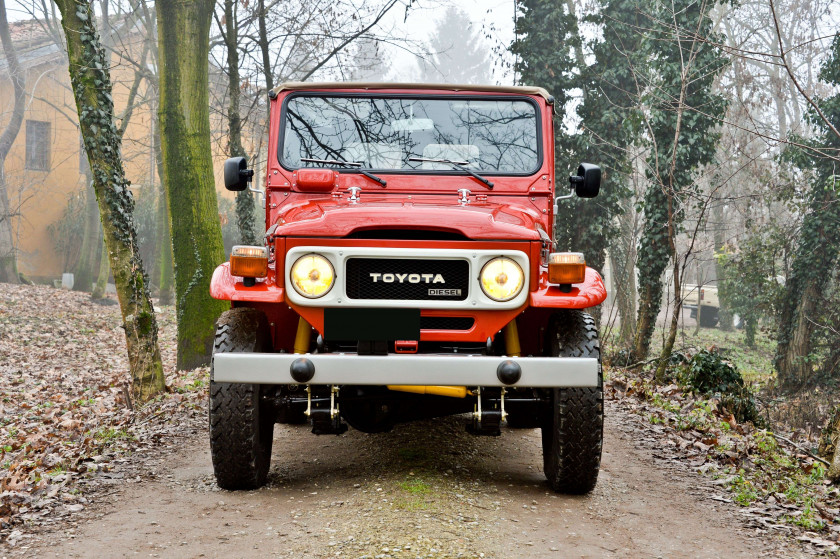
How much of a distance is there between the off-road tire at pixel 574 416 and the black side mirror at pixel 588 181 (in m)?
1.27

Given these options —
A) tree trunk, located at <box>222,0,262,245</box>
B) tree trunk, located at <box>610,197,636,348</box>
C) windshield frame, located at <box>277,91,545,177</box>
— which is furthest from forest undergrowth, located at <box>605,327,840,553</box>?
tree trunk, located at <box>222,0,262,245</box>

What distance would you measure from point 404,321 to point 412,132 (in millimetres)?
1791

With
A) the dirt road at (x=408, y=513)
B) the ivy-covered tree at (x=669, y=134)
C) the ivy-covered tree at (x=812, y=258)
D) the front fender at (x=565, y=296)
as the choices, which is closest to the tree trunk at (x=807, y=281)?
the ivy-covered tree at (x=812, y=258)

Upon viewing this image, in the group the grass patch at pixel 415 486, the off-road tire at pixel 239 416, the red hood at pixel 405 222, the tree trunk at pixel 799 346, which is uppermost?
the red hood at pixel 405 222

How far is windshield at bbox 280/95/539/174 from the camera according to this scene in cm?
567

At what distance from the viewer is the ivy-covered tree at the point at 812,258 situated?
1559 centimetres

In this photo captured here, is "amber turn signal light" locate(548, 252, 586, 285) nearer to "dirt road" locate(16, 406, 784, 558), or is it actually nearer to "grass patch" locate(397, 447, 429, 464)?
"dirt road" locate(16, 406, 784, 558)

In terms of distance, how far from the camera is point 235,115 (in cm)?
1409

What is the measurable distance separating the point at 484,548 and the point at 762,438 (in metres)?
Result: 4.35

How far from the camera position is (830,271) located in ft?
52.1

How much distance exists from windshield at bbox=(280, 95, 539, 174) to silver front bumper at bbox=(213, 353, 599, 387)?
182 cm

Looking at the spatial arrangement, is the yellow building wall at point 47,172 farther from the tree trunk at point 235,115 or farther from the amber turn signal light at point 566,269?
the amber turn signal light at point 566,269

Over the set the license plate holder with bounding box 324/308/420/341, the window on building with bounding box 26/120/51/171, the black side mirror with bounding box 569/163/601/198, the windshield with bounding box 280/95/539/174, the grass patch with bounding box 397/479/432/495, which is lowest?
the grass patch with bounding box 397/479/432/495

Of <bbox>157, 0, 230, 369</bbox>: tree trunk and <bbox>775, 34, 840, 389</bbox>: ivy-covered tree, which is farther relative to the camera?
<bbox>775, 34, 840, 389</bbox>: ivy-covered tree
